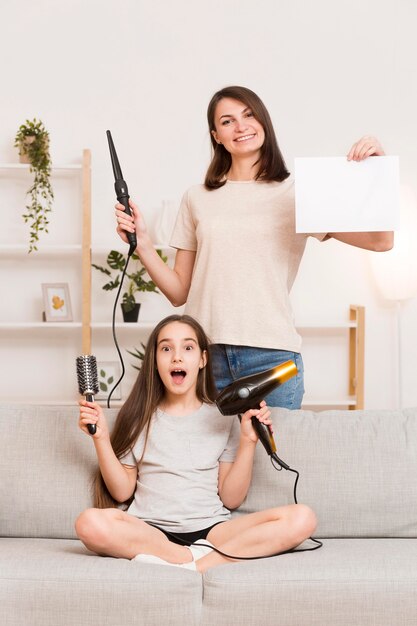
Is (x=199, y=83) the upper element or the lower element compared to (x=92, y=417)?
upper

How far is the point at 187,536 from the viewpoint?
2094 millimetres

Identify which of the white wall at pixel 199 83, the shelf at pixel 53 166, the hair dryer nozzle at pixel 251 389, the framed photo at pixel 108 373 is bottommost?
the framed photo at pixel 108 373

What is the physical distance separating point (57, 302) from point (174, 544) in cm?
233

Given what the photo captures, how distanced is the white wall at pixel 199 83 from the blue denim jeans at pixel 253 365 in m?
2.07

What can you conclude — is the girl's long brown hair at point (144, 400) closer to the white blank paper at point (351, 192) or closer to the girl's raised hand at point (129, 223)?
the girl's raised hand at point (129, 223)

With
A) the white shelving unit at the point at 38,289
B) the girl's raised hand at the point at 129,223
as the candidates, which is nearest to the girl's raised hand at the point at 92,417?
the girl's raised hand at the point at 129,223

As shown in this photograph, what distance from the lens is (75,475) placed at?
2.24 meters

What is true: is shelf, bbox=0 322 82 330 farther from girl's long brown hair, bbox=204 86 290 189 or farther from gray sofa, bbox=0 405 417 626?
girl's long brown hair, bbox=204 86 290 189

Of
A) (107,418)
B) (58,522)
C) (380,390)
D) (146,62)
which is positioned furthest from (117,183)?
(380,390)

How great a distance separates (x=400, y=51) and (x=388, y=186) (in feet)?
7.82

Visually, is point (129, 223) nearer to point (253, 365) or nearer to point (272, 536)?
point (253, 365)

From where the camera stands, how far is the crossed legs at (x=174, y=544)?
193cm

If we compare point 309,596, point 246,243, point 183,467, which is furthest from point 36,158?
point 309,596

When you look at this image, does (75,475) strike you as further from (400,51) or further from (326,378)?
(400,51)
